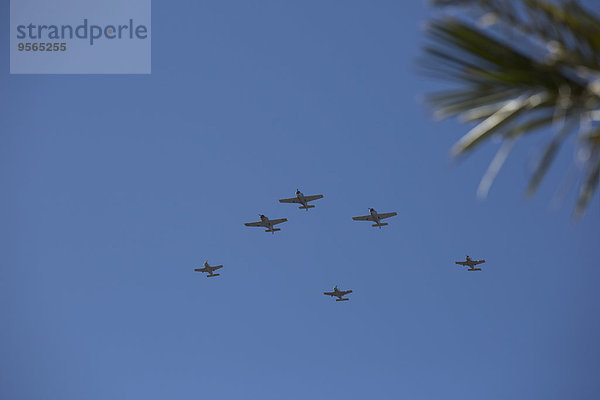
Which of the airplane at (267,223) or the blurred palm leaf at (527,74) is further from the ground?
the airplane at (267,223)

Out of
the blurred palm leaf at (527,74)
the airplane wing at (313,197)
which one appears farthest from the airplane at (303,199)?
the blurred palm leaf at (527,74)

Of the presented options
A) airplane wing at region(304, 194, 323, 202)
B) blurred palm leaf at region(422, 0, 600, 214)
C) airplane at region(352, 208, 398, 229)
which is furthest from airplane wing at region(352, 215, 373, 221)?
blurred palm leaf at region(422, 0, 600, 214)

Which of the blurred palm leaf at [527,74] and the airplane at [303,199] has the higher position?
the airplane at [303,199]

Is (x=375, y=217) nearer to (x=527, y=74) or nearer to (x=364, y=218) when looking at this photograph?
(x=364, y=218)

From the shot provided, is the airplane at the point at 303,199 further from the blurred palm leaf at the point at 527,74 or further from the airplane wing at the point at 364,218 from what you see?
the blurred palm leaf at the point at 527,74

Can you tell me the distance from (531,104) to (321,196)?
1377 inches

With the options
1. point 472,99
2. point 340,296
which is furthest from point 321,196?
point 472,99

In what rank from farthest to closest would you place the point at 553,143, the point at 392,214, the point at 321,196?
the point at 392,214, the point at 321,196, the point at 553,143

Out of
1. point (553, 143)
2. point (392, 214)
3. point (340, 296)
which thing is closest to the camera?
point (553, 143)

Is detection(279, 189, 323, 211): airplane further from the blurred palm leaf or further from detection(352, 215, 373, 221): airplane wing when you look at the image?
the blurred palm leaf

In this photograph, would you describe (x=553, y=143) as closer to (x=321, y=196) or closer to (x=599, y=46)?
(x=599, y=46)

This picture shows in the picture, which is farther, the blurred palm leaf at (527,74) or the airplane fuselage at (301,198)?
the airplane fuselage at (301,198)

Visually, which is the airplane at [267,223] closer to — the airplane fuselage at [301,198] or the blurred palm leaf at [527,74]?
the airplane fuselage at [301,198]

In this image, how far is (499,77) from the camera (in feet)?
11.9
